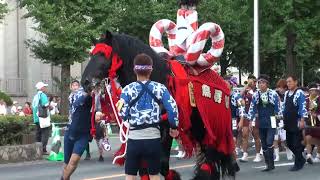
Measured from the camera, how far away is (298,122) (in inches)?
575

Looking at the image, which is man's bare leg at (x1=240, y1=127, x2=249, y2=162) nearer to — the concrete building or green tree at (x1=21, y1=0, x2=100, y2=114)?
green tree at (x1=21, y1=0, x2=100, y2=114)

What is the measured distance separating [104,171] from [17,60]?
2691cm

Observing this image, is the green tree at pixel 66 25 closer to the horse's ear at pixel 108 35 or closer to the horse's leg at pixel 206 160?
the horse's leg at pixel 206 160

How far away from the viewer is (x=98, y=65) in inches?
340

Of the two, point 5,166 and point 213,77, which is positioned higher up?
point 213,77

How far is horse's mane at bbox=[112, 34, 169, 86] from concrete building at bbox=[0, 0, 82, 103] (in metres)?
30.3

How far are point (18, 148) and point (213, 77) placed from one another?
806cm

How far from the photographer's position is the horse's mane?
8.74 metres

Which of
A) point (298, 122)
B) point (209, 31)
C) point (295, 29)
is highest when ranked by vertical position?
point (295, 29)

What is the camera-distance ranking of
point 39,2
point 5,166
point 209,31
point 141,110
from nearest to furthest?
point 141,110 → point 209,31 → point 5,166 → point 39,2

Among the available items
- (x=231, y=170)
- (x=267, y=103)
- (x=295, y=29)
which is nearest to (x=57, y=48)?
(x=295, y=29)

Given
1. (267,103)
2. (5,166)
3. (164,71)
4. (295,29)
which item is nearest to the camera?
(164,71)

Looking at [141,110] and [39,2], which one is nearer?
[141,110]

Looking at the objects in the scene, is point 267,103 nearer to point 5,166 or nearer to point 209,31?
point 209,31
